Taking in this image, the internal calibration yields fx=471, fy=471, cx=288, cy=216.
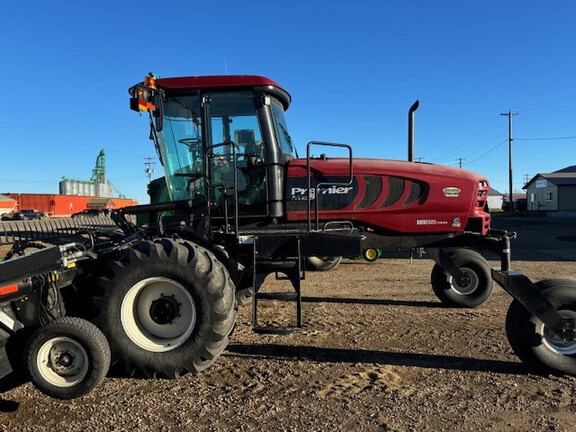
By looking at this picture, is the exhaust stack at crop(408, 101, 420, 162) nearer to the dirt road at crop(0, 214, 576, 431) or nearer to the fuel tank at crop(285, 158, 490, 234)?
the fuel tank at crop(285, 158, 490, 234)

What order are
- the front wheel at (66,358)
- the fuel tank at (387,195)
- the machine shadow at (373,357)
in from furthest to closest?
the fuel tank at (387,195)
the machine shadow at (373,357)
the front wheel at (66,358)

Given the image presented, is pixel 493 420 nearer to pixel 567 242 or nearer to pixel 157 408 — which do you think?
pixel 157 408

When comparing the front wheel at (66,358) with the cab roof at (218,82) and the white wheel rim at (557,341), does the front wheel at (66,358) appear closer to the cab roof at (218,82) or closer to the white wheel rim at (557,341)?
the cab roof at (218,82)

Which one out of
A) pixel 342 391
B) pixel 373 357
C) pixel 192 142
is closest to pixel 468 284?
pixel 373 357

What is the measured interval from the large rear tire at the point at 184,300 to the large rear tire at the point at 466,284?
12.2 feet

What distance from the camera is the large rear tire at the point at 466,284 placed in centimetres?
654

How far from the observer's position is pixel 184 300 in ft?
13.3

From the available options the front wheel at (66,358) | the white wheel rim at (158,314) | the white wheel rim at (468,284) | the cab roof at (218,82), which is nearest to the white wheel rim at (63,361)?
the front wheel at (66,358)

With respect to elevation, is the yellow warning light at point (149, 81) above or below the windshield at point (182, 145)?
above

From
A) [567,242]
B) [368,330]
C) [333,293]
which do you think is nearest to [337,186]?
[368,330]

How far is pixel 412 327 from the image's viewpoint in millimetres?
5523

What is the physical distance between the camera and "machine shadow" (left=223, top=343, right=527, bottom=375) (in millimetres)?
4234

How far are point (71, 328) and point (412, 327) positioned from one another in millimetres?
3690

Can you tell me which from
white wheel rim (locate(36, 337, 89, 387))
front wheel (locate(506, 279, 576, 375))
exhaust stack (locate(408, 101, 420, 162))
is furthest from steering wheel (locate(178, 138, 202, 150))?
front wheel (locate(506, 279, 576, 375))
